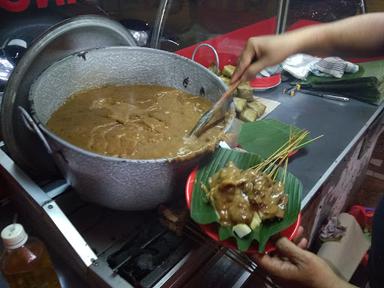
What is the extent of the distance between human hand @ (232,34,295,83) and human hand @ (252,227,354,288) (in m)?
0.53

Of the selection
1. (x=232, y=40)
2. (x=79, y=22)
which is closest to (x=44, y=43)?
(x=79, y=22)

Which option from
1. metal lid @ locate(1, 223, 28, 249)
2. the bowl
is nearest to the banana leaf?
the bowl

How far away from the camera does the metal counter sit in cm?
130

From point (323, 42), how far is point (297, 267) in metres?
0.83

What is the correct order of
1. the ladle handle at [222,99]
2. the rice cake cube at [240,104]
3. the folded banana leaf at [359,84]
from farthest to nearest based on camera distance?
the folded banana leaf at [359,84]
the rice cake cube at [240,104]
the ladle handle at [222,99]

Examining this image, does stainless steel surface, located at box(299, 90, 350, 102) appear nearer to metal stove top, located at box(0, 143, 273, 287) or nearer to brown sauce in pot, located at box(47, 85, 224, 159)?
brown sauce in pot, located at box(47, 85, 224, 159)

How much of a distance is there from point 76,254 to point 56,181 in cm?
30

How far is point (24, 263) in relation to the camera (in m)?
0.80

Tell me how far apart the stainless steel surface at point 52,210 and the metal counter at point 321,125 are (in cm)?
78

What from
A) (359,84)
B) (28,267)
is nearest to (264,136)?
(359,84)

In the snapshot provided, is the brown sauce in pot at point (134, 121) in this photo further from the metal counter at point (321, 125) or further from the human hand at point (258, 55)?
the metal counter at point (321, 125)

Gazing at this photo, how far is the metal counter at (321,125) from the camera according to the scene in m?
1.30

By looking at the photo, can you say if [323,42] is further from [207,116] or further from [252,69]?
[207,116]

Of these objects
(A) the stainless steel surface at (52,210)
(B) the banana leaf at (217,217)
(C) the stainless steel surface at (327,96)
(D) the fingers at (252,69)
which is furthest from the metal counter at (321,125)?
(A) the stainless steel surface at (52,210)
